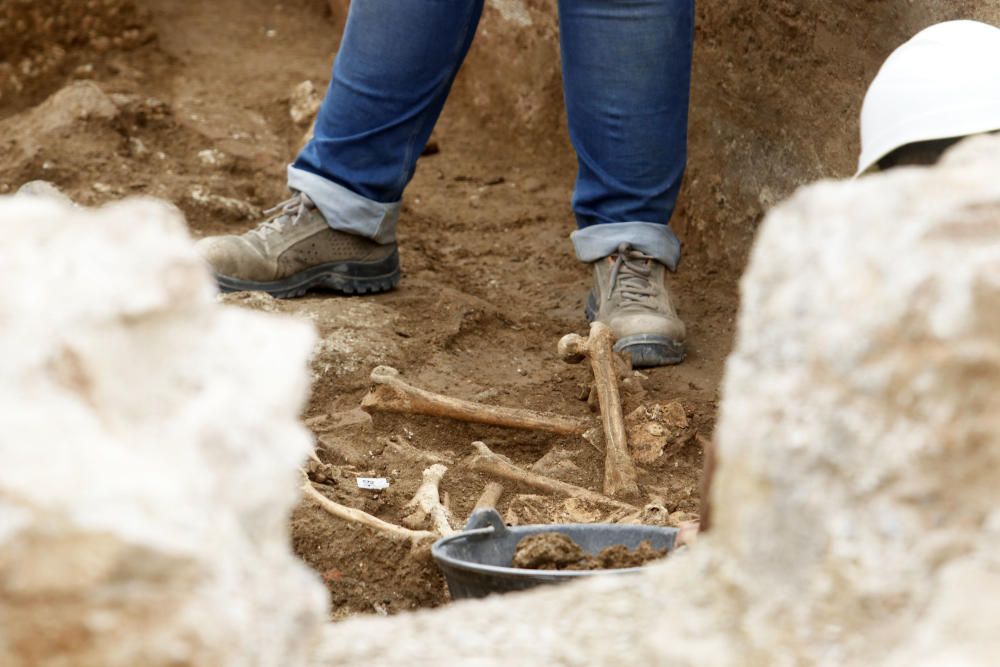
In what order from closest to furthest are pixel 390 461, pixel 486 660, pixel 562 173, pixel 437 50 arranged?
pixel 486 660 → pixel 390 461 → pixel 437 50 → pixel 562 173

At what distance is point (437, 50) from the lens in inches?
130

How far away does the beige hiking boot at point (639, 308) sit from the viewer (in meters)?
3.38

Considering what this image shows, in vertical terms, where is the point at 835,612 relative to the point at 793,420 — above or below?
below

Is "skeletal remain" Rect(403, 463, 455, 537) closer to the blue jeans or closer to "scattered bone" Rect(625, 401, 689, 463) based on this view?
"scattered bone" Rect(625, 401, 689, 463)

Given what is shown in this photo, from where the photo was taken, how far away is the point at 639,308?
344 centimetres

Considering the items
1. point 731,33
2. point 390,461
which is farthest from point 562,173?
point 390,461

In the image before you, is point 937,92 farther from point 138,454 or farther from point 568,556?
point 138,454

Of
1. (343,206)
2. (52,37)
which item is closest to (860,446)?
(343,206)

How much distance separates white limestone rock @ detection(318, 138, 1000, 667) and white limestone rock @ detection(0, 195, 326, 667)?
30cm

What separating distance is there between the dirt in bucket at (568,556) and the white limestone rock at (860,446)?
679 mm

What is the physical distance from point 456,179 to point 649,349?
1.73m

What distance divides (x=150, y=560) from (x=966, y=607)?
73cm

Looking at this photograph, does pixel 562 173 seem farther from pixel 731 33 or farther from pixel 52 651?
pixel 52 651

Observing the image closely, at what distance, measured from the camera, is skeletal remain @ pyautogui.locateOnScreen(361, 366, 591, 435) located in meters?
2.94
